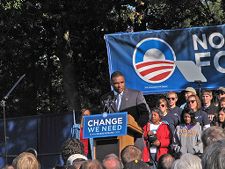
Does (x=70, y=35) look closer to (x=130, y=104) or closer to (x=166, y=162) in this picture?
(x=130, y=104)

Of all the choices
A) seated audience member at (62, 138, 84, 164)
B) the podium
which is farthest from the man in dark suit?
seated audience member at (62, 138, 84, 164)

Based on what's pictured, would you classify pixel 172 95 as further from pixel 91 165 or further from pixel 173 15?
pixel 173 15

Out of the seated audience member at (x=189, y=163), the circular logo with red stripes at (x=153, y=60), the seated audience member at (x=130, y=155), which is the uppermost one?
the circular logo with red stripes at (x=153, y=60)

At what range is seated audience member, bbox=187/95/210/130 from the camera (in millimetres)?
8562

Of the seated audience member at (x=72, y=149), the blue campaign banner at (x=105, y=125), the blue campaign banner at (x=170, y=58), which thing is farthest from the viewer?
the blue campaign banner at (x=170, y=58)

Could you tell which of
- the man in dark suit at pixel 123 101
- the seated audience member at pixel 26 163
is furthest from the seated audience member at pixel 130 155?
the man in dark suit at pixel 123 101

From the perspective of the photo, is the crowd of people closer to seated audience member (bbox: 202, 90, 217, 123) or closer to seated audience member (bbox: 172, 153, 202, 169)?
seated audience member (bbox: 202, 90, 217, 123)

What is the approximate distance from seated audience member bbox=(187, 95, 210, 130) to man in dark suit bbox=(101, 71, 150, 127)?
4.46ft

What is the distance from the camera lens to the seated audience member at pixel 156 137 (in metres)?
8.64

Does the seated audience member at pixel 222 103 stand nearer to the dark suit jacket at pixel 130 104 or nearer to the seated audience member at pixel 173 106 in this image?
the seated audience member at pixel 173 106

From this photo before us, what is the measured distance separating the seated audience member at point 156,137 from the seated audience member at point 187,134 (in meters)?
0.19

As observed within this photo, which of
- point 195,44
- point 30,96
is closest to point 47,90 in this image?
point 30,96

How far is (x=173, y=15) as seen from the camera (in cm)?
2091

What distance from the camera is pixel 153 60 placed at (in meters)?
11.7
